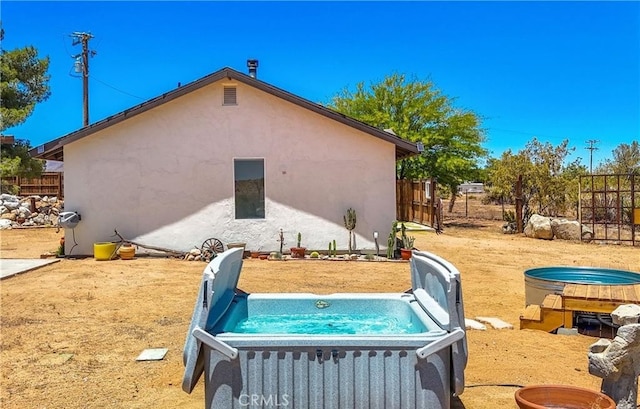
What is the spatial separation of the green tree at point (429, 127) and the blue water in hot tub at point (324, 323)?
1850 cm

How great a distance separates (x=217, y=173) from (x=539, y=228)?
11.3m

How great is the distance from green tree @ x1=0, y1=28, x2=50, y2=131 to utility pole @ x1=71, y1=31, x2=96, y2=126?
3830 mm

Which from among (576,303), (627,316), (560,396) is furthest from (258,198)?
(627,316)

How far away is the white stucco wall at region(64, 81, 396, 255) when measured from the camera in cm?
1355

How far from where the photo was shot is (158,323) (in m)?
7.02

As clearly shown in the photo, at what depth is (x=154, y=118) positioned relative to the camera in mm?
13625

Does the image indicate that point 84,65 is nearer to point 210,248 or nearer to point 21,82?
point 21,82

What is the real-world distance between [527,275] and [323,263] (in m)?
5.95

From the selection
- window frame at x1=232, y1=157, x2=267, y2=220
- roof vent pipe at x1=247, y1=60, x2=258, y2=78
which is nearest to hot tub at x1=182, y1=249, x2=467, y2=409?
window frame at x1=232, y1=157, x2=267, y2=220

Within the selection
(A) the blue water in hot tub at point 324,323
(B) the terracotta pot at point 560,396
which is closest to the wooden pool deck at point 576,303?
(A) the blue water in hot tub at point 324,323

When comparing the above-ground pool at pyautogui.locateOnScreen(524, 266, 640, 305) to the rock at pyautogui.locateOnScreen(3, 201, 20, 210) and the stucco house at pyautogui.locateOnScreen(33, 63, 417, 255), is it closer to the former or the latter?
the stucco house at pyautogui.locateOnScreen(33, 63, 417, 255)

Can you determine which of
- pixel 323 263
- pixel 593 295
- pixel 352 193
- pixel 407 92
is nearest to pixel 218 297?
pixel 593 295

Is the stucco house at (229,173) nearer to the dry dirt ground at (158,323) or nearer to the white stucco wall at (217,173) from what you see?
the white stucco wall at (217,173)

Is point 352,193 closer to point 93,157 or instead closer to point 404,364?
point 93,157
